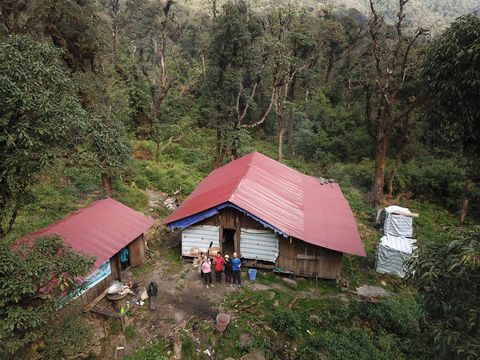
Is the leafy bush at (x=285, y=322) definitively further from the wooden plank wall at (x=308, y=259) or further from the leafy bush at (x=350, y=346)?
the wooden plank wall at (x=308, y=259)

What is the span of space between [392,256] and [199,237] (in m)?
9.08

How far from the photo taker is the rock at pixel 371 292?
48.7 ft

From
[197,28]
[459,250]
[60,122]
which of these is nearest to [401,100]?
[459,250]

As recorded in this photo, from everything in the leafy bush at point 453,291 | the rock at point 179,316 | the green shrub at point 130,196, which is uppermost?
the leafy bush at point 453,291

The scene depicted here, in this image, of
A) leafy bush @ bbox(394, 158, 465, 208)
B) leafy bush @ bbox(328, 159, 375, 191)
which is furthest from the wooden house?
leafy bush @ bbox(394, 158, 465, 208)

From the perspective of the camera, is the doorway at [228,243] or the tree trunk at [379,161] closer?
the doorway at [228,243]

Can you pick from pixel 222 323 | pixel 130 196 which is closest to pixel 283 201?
pixel 222 323

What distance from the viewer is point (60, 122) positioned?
774 cm

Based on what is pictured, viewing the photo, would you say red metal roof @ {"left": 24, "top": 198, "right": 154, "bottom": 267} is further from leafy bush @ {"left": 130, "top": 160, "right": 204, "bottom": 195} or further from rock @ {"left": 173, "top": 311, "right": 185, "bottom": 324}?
leafy bush @ {"left": 130, "top": 160, "right": 204, "bottom": 195}

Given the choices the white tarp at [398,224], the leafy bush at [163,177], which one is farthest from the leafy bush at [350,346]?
the leafy bush at [163,177]

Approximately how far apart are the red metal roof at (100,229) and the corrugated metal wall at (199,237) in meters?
1.88

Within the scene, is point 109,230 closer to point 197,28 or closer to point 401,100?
point 401,100

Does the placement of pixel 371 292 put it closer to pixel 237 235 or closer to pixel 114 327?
pixel 237 235

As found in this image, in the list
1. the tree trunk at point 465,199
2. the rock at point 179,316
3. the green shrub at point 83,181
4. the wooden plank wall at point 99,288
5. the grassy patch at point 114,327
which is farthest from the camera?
the tree trunk at point 465,199
